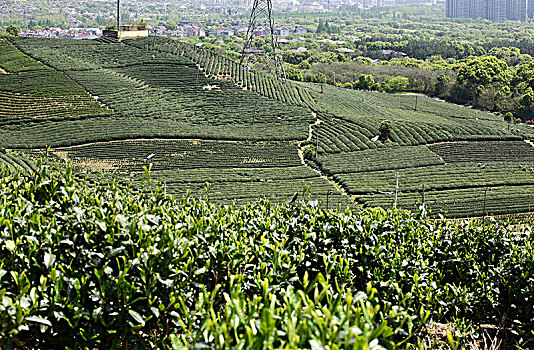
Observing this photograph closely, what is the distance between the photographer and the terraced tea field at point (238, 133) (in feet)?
152

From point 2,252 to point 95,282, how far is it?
1.38m

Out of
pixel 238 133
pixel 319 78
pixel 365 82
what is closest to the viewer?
pixel 238 133

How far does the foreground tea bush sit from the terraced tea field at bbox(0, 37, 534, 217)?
27595 mm

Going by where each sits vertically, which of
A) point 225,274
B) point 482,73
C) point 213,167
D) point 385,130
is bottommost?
point 213,167

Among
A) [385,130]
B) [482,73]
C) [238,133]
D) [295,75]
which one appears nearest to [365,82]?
[295,75]

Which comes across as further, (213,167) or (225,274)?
(213,167)

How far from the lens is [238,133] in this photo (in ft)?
200

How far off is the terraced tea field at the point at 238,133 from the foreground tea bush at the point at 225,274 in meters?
27.6

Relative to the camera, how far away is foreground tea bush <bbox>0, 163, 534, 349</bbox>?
5754 mm

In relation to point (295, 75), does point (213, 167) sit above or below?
below

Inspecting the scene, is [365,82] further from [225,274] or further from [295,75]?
[225,274]

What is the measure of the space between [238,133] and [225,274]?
52807 millimetres

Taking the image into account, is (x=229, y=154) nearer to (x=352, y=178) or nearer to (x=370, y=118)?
(x=352, y=178)

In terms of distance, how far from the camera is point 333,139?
60.6 m
